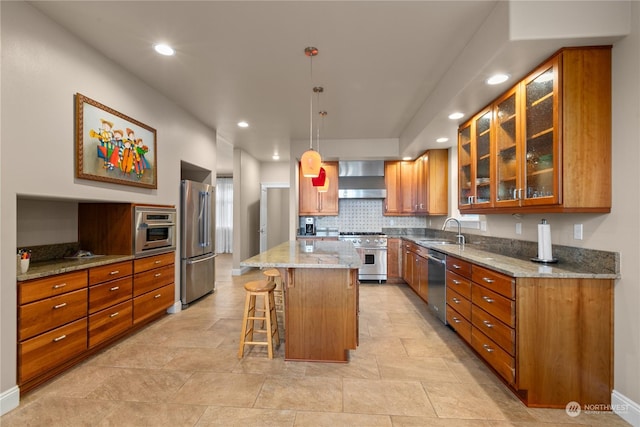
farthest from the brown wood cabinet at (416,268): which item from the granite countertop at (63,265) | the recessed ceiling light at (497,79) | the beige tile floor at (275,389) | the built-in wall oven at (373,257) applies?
the granite countertop at (63,265)

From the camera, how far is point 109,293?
8.93ft

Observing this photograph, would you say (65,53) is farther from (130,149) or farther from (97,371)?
(97,371)

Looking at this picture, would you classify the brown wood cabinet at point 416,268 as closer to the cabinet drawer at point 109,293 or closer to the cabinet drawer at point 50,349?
the cabinet drawer at point 109,293

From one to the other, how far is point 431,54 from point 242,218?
476 cm

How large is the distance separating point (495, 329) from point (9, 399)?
3367 millimetres

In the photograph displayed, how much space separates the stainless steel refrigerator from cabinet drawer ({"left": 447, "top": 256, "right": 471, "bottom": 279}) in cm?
329

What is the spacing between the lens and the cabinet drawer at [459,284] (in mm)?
2698

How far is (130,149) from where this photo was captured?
3.03 metres

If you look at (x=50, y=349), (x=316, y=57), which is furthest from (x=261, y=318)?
(x=316, y=57)

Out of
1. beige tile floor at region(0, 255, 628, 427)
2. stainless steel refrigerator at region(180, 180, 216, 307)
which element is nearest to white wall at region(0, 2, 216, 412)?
beige tile floor at region(0, 255, 628, 427)

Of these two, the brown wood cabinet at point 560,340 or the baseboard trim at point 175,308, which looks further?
the baseboard trim at point 175,308

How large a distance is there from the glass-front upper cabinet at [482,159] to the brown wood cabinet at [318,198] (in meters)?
2.96

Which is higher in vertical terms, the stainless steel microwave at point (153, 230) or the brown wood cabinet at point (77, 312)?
the stainless steel microwave at point (153, 230)

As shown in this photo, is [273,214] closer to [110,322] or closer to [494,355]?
[110,322]
